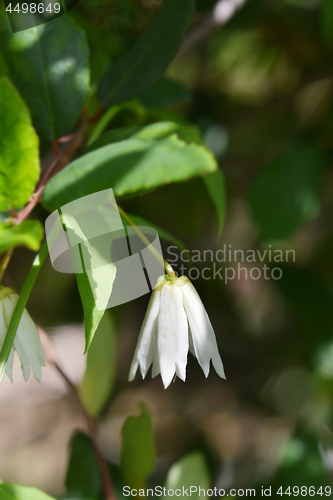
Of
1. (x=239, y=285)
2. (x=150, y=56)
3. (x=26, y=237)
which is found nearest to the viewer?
(x=26, y=237)

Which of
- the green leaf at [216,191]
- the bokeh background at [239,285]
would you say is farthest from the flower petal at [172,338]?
the bokeh background at [239,285]

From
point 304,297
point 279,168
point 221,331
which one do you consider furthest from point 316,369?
point 279,168

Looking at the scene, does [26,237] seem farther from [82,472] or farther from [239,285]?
[239,285]

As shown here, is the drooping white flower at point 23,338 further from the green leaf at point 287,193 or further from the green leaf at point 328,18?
the green leaf at point 328,18

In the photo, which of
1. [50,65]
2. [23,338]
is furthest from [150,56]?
[23,338]

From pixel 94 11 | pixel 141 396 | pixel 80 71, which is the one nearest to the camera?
pixel 80 71

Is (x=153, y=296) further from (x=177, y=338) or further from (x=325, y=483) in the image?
(x=325, y=483)
